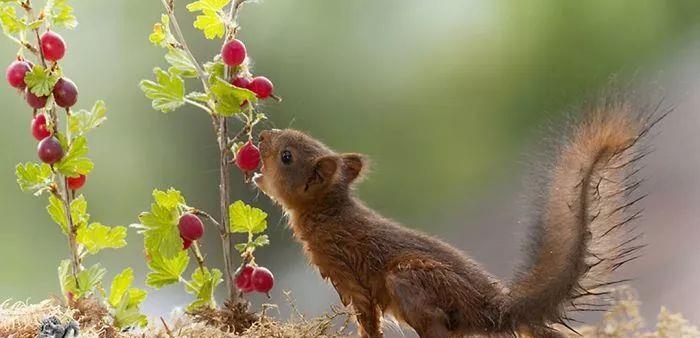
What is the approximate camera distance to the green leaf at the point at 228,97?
149 cm

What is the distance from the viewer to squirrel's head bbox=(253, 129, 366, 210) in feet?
5.31

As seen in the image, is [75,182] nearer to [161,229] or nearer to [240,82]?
[161,229]

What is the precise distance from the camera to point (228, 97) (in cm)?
152

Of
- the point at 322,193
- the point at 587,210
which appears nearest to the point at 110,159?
the point at 322,193

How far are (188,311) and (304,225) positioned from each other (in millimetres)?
267

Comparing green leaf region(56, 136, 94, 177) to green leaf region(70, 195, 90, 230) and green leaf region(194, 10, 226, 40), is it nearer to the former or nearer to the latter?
green leaf region(70, 195, 90, 230)

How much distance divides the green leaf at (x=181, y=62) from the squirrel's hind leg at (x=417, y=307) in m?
0.55

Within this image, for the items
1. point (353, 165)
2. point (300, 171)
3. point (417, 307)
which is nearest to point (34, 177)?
point (300, 171)

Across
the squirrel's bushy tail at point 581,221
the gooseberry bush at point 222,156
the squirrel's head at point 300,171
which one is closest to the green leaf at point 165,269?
the gooseberry bush at point 222,156

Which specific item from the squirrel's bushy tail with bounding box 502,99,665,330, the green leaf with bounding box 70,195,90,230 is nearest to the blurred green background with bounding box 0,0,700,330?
the green leaf with bounding box 70,195,90,230

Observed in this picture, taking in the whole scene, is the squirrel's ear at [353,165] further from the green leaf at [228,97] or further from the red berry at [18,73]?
the red berry at [18,73]

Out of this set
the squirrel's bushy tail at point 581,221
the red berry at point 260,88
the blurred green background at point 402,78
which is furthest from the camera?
the blurred green background at point 402,78

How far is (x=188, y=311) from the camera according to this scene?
1.60 m

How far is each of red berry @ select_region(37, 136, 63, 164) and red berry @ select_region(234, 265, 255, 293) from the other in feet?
1.30
